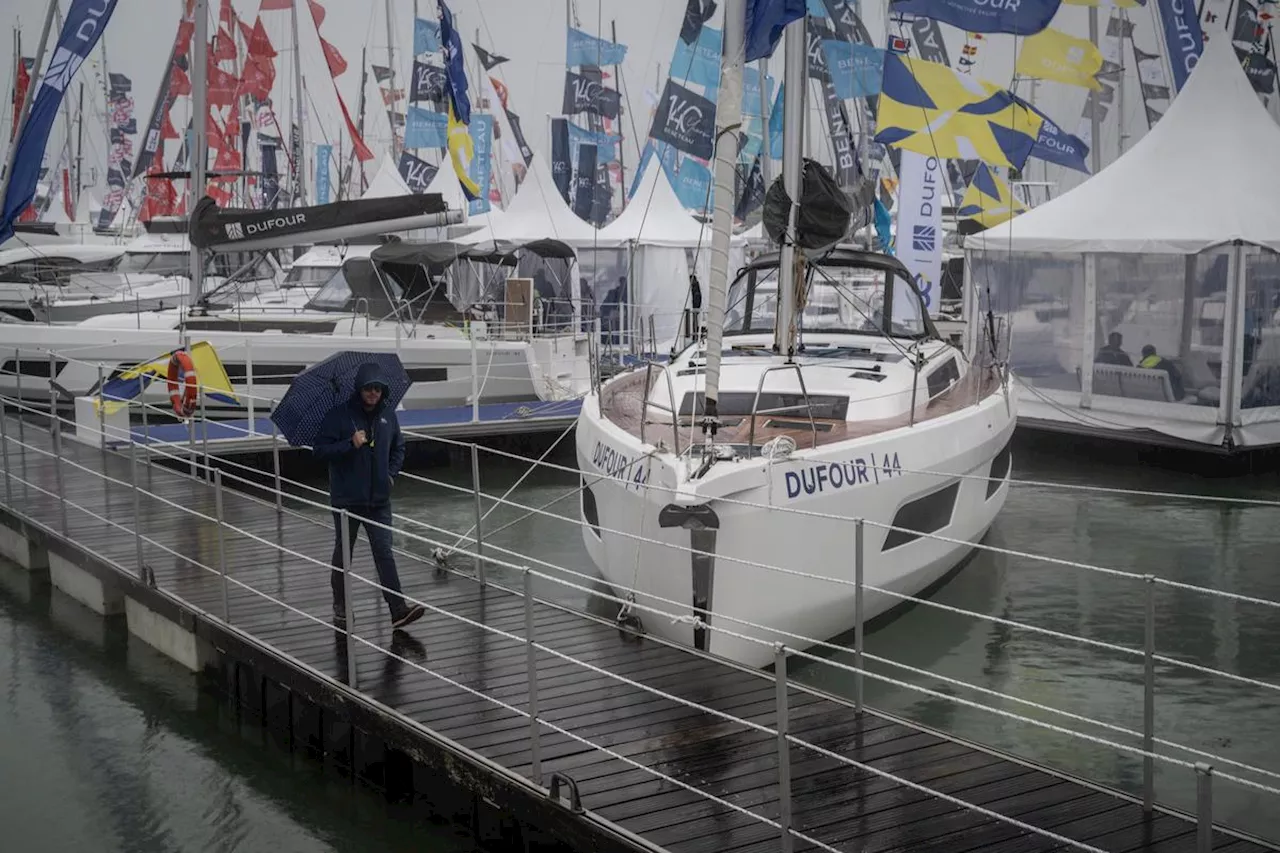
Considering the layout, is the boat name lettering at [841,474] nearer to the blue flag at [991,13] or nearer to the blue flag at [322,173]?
the blue flag at [991,13]

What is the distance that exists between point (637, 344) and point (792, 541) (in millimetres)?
16245

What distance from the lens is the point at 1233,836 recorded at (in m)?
5.95

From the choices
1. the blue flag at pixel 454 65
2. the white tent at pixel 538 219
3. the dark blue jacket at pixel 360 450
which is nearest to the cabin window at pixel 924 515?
the dark blue jacket at pixel 360 450

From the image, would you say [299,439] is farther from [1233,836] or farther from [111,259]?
[111,259]

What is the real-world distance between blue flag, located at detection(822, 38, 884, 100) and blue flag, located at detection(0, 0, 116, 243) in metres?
13.2

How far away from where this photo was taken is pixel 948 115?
17375mm

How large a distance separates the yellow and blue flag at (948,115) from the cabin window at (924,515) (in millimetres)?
6154

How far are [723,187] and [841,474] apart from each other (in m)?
2.12

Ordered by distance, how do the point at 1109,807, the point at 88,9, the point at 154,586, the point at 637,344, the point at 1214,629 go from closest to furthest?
the point at 1109,807, the point at 154,586, the point at 1214,629, the point at 88,9, the point at 637,344

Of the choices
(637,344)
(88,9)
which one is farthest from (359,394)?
(637,344)

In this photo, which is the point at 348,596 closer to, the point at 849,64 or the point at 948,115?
the point at 948,115

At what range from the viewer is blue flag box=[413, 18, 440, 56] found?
105 ft

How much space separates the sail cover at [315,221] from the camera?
715 inches

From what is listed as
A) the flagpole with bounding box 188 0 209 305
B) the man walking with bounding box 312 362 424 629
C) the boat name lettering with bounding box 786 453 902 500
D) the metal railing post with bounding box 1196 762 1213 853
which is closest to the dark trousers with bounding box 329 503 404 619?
the man walking with bounding box 312 362 424 629
